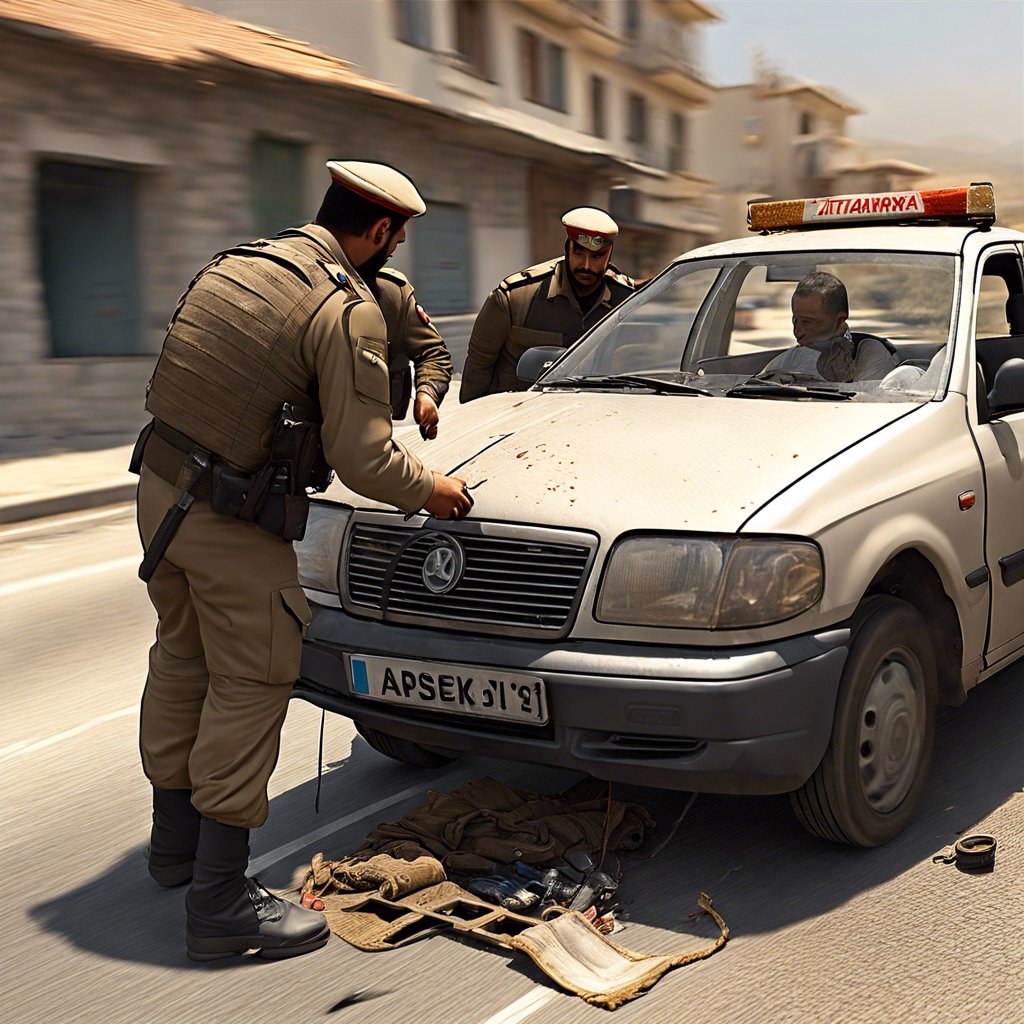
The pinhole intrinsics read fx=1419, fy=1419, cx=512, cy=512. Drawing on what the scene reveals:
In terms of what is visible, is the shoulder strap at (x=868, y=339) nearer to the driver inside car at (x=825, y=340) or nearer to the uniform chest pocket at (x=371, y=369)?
the driver inside car at (x=825, y=340)

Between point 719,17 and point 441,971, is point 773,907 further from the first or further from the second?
point 719,17

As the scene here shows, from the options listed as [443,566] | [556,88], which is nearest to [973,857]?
[443,566]

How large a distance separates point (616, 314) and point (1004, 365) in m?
1.51

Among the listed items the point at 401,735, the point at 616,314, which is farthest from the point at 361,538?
the point at 616,314

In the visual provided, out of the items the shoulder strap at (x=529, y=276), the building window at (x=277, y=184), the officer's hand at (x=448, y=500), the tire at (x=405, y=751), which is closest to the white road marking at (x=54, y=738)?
the tire at (x=405, y=751)

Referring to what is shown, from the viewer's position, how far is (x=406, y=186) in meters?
3.63

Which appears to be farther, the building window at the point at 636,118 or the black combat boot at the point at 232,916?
the building window at the point at 636,118

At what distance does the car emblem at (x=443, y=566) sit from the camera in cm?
371

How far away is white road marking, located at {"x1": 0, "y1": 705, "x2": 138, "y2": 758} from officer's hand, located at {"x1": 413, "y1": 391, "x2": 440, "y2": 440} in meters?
1.86

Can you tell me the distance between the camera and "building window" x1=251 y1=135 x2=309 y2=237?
17812 millimetres

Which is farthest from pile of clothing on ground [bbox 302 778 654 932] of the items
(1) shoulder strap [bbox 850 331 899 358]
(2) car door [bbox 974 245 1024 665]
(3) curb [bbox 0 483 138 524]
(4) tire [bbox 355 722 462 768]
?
(3) curb [bbox 0 483 138 524]

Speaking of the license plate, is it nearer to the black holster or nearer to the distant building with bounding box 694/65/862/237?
the black holster

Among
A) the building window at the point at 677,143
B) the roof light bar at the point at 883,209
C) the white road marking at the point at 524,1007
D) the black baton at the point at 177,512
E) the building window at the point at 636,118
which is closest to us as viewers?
the white road marking at the point at 524,1007

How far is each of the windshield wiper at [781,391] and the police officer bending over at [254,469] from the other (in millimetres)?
1327
